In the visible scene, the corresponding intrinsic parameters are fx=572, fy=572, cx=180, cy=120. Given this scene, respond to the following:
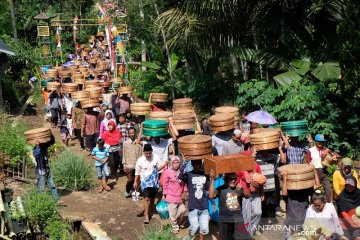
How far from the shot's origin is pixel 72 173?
11398 mm

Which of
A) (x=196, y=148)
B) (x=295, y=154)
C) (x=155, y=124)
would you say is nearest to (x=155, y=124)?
(x=155, y=124)

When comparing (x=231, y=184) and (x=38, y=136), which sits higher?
(x=38, y=136)

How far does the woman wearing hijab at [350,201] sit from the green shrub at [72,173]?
18.4ft

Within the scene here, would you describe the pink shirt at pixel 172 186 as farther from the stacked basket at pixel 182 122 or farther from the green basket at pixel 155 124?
the stacked basket at pixel 182 122

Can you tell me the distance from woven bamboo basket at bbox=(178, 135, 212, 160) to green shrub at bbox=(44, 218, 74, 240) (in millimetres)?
2329

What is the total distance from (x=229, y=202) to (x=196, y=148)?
4.06ft

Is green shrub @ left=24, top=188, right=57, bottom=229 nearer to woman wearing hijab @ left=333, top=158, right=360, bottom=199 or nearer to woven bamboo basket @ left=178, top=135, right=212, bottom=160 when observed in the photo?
woven bamboo basket @ left=178, top=135, right=212, bottom=160

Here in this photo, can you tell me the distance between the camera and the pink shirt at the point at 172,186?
875 centimetres

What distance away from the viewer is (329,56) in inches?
534

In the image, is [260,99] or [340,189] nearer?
[340,189]

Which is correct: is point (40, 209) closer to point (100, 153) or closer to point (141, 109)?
point (100, 153)

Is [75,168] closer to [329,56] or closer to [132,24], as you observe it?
[329,56]

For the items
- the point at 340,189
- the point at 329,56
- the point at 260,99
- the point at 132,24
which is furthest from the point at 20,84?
the point at 340,189

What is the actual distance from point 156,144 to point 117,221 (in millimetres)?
1498
